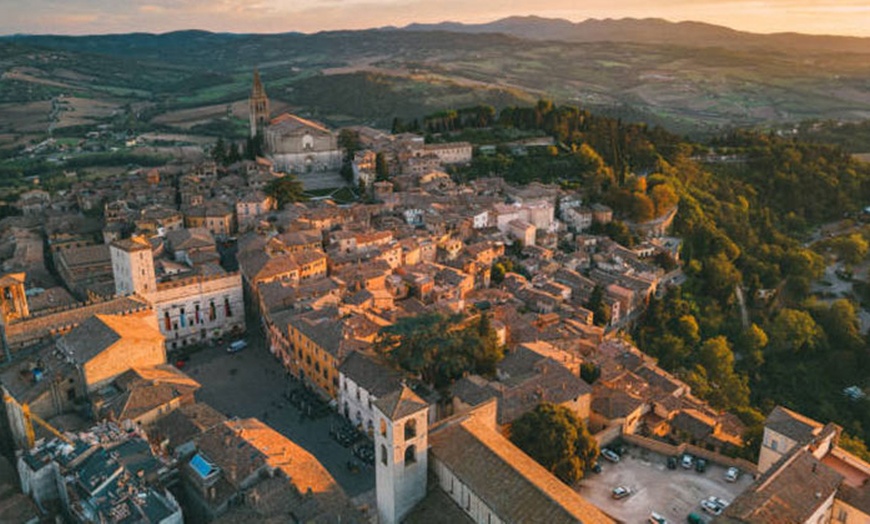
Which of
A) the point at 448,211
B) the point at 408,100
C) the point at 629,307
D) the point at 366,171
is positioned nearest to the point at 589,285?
the point at 629,307

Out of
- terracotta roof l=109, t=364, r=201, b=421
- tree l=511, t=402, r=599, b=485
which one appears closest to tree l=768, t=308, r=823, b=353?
tree l=511, t=402, r=599, b=485

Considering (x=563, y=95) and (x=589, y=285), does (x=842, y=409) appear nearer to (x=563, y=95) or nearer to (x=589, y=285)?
(x=589, y=285)

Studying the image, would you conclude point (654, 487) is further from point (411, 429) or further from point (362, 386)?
point (362, 386)

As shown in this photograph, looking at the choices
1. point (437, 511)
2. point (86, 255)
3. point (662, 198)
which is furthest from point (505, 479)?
point (662, 198)

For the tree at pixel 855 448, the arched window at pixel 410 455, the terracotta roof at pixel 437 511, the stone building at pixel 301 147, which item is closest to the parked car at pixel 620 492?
the terracotta roof at pixel 437 511

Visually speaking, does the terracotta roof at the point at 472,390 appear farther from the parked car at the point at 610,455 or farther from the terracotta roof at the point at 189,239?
the terracotta roof at the point at 189,239

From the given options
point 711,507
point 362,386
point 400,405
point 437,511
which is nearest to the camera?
point 400,405
